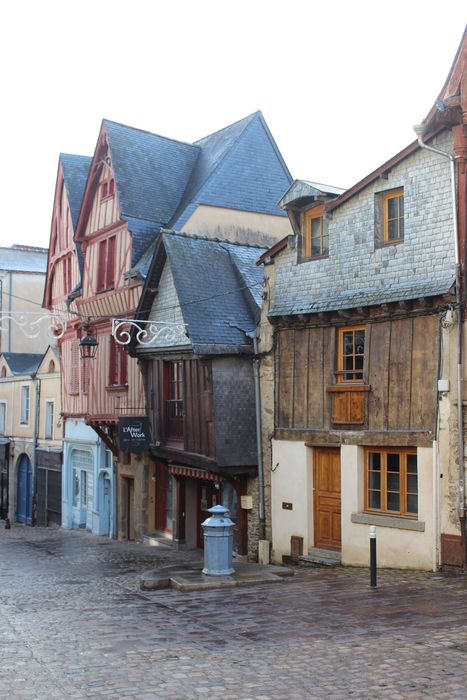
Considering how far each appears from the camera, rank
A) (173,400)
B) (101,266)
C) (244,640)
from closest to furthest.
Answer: (244,640) < (173,400) < (101,266)

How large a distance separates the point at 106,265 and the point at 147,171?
307cm

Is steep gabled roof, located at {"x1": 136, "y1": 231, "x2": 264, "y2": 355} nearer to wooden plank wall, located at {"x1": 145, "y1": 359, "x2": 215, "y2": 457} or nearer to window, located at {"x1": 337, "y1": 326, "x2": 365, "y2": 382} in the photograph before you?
wooden plank wall, located at {"x1": 145, "y1": 359, "x2": 215, "y2": 457}

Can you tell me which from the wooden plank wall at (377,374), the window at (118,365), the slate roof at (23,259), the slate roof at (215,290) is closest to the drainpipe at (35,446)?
the slate roof at (23,259)

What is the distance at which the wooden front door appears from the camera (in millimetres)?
15781

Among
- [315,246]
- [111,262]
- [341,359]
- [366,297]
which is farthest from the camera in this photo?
[111,262]

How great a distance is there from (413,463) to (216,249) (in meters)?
7.93

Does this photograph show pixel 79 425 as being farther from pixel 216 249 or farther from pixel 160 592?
pixel 160 592

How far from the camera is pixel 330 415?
15.8m

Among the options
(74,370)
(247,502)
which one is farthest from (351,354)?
(74,370)

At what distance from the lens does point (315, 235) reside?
16.6m

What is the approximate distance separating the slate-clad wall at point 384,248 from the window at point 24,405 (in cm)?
1908

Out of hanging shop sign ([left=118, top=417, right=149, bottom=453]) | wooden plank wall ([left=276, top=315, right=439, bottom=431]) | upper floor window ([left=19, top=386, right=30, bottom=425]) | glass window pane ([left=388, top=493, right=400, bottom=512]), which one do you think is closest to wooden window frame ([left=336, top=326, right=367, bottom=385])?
wooden plank wall ([left=276, top=315, right=439, bottom=431])

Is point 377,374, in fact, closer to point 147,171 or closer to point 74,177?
point 147,171

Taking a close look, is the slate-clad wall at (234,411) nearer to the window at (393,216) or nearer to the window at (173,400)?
the window at (173,400)
